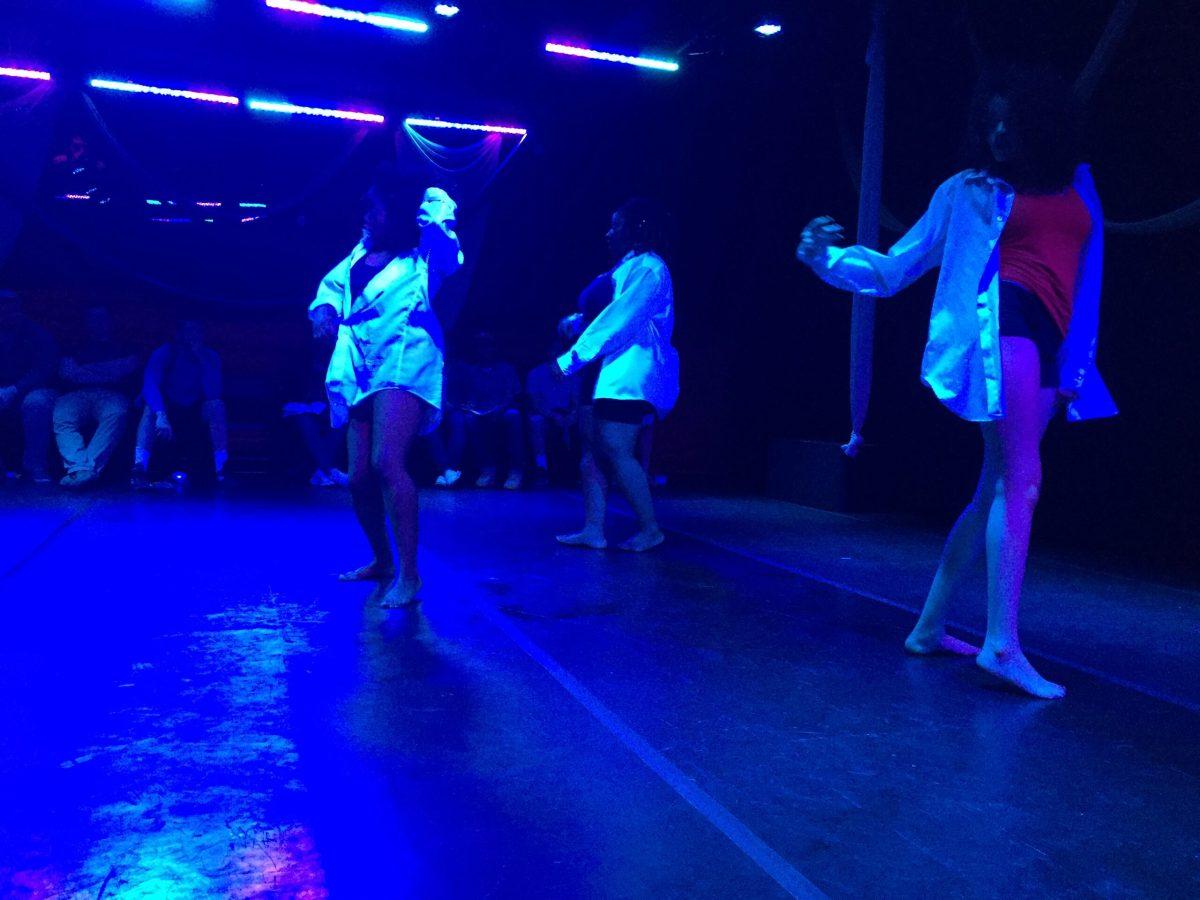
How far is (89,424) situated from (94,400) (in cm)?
20

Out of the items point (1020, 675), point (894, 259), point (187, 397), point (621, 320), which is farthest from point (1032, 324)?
point (187, 397)

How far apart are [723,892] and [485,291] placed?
9462 mm

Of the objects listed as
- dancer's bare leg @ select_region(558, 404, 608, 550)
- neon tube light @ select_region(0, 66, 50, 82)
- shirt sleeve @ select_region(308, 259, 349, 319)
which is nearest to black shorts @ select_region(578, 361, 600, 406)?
dancer's bare leg @ select_region(558, 404, 608, 550)

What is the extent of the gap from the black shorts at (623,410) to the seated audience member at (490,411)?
3.56m

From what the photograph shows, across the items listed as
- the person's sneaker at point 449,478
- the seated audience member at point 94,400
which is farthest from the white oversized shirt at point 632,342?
the seated audience member at point 94,400

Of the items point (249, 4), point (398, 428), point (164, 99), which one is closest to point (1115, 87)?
point (398, 428)

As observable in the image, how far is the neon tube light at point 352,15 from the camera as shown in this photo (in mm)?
8586

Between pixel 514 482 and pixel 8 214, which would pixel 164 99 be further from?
pixel 514 482

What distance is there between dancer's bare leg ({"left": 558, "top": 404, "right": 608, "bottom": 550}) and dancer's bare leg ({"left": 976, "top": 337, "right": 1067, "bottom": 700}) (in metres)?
2.65

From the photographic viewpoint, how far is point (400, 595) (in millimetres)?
3674

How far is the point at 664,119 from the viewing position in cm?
992

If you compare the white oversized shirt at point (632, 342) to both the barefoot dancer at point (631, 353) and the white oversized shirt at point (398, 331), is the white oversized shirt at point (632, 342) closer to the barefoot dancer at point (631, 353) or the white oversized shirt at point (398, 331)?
the barefoot dancer at point (631, 353)

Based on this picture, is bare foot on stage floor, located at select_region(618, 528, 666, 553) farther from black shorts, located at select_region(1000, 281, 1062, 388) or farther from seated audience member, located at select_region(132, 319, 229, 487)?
seated audience member, located at select_region(132, 319, 229, 487)

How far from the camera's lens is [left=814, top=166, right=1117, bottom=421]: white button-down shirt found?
8.90 ft
